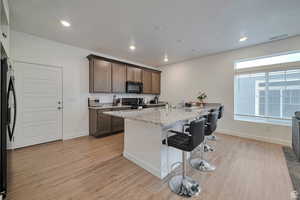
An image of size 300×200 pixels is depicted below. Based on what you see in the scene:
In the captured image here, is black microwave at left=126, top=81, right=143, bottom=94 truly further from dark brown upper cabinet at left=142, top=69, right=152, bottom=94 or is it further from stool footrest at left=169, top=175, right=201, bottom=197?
stool footrest at left=169, top=175, right=201, bottom=197

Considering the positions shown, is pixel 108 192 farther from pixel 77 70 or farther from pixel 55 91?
pixel 77 70

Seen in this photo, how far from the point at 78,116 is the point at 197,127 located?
12.3 ft

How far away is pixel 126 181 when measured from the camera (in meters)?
1.94

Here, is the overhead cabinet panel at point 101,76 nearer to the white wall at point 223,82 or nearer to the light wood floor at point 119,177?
the light wood floor at point 119,177

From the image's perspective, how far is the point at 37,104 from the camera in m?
3.31

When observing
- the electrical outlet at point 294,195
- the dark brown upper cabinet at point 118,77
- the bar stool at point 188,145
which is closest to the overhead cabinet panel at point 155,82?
the dark brown upper cabinet at point 118,77

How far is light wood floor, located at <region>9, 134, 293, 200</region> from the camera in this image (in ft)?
5.52

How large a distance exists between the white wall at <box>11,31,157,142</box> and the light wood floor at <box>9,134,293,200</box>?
1.06 m

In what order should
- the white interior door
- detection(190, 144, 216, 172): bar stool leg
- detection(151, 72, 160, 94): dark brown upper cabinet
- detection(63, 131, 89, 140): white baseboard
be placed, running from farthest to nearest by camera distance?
detection(151, 72, 160, 94): dark brown upper cabinet → detection(63, 131, 89, 140): white baseboard → the white interior door → detection(190, 144, 216, 172): bar stool leg

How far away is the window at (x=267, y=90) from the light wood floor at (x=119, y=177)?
4.19 feet

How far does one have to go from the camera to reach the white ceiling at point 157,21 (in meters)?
2.12

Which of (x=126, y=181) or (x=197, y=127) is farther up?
(x=197, y=127)

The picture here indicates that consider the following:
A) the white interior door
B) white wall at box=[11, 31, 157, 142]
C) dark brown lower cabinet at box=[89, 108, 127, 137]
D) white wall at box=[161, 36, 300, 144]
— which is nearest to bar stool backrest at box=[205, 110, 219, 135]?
white wall at box=[161, 36, 300, 144]

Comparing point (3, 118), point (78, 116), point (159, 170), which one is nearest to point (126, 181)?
point (159, 170)
